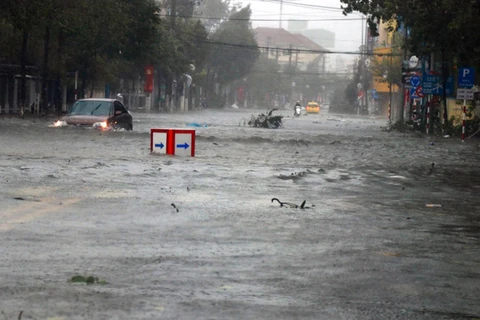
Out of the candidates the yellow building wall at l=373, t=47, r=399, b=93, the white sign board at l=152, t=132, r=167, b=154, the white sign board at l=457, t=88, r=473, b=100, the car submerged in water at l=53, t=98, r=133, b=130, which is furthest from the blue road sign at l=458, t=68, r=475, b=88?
the yellow building wall at l=373, t=47, r=399, b=93

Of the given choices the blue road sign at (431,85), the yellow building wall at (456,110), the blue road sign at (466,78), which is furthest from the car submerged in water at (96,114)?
the yellow building wall at (456,110)

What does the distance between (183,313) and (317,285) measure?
5.21 feet

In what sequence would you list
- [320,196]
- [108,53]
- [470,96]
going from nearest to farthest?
[320,196]
[470,96]
[108,53]

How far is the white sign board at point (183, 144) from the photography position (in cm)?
2512

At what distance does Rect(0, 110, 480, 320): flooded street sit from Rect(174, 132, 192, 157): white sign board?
2.06m

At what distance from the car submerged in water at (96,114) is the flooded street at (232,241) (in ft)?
44.1

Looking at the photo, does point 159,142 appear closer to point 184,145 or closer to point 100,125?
point 184,145

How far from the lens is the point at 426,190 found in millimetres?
18469

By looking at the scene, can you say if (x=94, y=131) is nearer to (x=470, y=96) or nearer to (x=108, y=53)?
(x=470, y=96)

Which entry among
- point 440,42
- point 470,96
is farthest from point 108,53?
point 470,96

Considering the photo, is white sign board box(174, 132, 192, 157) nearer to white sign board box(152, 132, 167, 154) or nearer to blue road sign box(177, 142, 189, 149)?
blue road sign box(177, 142, 189, 149)

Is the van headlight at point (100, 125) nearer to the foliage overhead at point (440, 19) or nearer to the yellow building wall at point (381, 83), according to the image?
the foliage overhead at point (440, 19)

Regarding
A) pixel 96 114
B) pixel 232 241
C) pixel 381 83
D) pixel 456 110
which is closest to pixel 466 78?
pixel 96 114

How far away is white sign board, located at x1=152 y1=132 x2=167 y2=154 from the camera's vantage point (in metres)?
25.6
